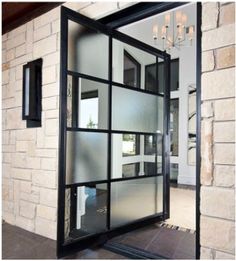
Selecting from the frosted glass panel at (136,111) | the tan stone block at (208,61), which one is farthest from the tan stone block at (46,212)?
the tan stone block at (208,61)

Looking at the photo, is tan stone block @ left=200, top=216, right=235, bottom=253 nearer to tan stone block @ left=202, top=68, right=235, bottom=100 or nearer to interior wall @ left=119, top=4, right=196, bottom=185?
tan stone block @ left=202, top=68, right=235, bottom=100

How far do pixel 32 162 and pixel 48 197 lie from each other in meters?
0.46

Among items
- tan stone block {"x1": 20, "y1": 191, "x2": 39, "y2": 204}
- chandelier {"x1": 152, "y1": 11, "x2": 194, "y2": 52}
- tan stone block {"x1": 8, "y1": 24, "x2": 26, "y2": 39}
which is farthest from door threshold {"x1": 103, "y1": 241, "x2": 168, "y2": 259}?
chandelier {"x1": 152, "y1": 11, "x2": 194, "y2": 52}

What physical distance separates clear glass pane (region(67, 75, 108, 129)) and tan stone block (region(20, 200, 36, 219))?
1.17 metres

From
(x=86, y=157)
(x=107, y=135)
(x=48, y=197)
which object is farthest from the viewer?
(x=48, y=197)

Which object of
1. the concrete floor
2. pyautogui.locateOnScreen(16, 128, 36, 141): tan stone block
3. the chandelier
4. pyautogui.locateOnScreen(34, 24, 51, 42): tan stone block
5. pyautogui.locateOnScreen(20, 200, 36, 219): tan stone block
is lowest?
the concrete floor

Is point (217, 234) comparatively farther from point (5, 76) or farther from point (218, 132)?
point (5, 76)

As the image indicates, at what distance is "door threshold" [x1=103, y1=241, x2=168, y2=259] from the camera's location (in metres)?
2.10

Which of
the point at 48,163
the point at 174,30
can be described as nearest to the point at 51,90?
the point at 48,163

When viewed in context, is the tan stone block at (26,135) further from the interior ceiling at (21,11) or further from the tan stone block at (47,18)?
the interior ceiling at (21,11)

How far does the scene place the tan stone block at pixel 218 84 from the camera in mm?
1458

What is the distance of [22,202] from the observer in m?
2.81

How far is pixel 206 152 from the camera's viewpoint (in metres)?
1.53

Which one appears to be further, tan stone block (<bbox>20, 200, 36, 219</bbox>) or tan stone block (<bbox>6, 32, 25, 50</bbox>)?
tan stone block (<bbox>6, 32, 25, 50</bbox>)
